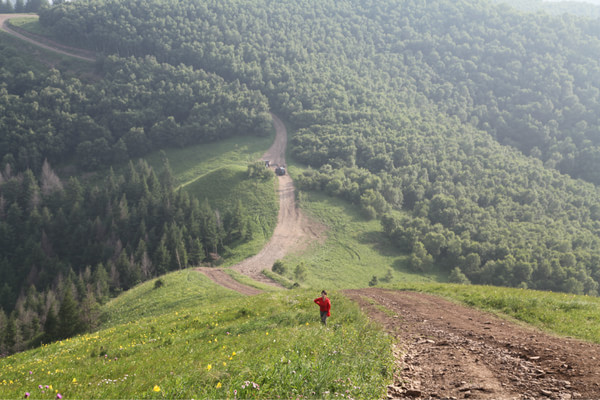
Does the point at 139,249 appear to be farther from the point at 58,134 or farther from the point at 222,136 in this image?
the point at 58,134

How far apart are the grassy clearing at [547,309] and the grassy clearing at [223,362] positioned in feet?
33.0

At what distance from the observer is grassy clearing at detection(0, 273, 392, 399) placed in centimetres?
995

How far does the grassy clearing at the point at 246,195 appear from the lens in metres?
82.2

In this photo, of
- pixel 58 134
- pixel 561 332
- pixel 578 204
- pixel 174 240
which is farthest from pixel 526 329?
pixel 58 134

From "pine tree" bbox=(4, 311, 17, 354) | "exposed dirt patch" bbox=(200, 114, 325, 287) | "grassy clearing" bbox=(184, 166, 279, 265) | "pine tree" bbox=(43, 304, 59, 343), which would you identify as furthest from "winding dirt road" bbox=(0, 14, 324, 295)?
"pine tree" bbox=(4, 311, 17, 354)

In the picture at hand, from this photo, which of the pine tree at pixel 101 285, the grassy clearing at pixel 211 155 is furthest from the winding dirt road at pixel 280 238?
the pine tree at pixel 101 285

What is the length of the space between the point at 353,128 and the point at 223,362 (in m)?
132

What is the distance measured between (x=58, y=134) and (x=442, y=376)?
163510 mm

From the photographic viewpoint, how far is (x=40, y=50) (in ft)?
548

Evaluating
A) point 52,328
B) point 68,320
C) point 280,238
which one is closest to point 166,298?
point 68,320

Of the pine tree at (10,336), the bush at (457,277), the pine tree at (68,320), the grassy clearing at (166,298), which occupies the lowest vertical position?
the pine tree at (10,336)

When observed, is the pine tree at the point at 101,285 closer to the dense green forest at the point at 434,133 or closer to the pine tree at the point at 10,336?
the pine tree at the point at 10,336

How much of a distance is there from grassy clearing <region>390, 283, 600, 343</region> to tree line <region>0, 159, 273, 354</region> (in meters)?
47.3

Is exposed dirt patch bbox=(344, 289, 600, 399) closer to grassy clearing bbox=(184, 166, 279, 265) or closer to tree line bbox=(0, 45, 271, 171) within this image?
grassy clearing bbox=(184, 166, 279, 265)
